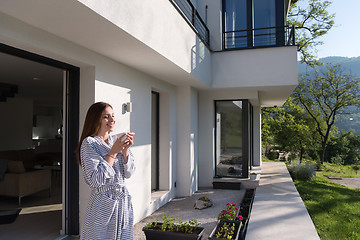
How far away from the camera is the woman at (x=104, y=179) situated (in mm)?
1984

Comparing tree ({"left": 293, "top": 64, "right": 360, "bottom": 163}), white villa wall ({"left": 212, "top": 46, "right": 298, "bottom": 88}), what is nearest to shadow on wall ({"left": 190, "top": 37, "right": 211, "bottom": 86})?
white villa wall ({"left": 212, "top": 46, "right": 298, "bottom": 88})

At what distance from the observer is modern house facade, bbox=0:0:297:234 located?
9.42ft

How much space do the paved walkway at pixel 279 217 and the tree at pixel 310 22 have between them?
12.0 meters

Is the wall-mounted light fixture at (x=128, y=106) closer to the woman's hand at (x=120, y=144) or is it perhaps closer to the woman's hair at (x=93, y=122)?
the woman's hair at (x=93, y=122)

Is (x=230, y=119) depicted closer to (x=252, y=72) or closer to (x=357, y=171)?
(x=252, y=72)

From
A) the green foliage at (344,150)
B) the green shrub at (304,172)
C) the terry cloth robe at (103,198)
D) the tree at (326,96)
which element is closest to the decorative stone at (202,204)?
the terry cloth robe at (103,198)

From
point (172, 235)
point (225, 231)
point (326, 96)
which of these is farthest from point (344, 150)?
point (172, 235)

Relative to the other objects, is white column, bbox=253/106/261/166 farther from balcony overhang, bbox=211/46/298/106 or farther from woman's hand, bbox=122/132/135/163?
woman's hand, bbox=122/132/135/163

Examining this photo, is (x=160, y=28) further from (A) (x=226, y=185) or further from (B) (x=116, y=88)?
(A) (x=226, y=185)

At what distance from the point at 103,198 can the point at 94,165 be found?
0.26 m

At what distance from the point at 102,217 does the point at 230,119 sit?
6578 mm

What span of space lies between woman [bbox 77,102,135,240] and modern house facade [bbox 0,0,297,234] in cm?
104

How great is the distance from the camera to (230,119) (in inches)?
324

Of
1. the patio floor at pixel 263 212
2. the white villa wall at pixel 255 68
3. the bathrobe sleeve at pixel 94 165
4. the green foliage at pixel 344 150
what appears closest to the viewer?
the bathrobe sleeve at pixel 94 165
